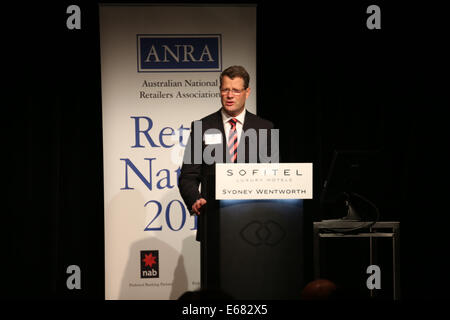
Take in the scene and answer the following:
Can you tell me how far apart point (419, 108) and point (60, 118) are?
2.95m

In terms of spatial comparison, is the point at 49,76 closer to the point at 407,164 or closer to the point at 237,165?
the point at 237,165

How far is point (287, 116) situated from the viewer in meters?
4.29

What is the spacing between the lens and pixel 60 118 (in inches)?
164

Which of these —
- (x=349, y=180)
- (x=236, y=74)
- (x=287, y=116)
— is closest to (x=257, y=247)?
(x=349, y=180)

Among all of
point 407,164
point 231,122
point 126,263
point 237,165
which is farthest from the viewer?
point 407,164

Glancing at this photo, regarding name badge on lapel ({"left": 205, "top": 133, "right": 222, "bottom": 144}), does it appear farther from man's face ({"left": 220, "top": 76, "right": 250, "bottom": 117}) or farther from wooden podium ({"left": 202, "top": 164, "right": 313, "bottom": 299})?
wooden podium ({"left": 202, "top": 164, "right": 313, "bottom": 299})

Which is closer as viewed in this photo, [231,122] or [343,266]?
[231,122]

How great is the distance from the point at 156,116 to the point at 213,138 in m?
0.84

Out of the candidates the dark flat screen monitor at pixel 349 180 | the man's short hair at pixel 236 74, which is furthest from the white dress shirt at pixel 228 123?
the dark flat screen monitor at pixel 349 180

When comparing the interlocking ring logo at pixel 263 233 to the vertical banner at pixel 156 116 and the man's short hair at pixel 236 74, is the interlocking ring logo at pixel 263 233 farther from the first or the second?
the vertical banner at pixel 156 116

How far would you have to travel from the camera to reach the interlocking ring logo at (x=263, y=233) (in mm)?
2447

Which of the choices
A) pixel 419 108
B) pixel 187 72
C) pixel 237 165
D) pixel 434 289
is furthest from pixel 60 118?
pixel 434 289

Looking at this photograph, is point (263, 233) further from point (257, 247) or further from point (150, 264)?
point (150, 264)
